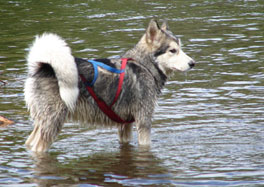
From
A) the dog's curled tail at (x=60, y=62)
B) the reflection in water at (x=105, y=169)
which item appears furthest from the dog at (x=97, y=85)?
the reflection in water at (x=105, y=169)

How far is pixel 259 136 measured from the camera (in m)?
7.64

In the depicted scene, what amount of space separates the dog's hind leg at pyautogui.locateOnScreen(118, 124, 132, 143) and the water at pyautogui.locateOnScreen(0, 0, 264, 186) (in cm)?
12

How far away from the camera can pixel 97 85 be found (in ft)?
22.9

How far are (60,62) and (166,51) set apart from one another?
1.72 meters

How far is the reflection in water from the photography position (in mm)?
6078

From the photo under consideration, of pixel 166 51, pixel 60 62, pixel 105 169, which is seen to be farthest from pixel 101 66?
pixel 105 169

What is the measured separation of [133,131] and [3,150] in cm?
218

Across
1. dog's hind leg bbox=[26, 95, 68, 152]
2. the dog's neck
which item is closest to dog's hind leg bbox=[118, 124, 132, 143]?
the dog's neck

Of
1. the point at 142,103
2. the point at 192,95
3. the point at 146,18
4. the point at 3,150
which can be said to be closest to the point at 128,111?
the point at 142,103

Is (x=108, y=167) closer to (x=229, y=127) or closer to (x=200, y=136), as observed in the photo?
(x=200, y=136)

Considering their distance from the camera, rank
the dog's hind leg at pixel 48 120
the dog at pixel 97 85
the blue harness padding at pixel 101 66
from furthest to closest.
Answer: the blue harness padding at pixel 101 66 < the dog's hind leg at pixel 48 120 < the dog at pixel 97 85

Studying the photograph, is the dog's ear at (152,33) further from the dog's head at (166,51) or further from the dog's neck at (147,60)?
the dog's neck at (147,60)

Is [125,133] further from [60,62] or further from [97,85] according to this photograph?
[60,62]

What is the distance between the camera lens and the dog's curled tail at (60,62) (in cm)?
650
